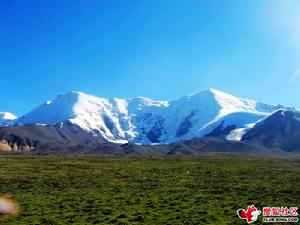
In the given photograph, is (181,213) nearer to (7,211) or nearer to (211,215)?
(211,215)

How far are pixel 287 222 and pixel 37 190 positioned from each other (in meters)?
26.0

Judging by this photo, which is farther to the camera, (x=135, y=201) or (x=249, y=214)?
(x=135, y=201)

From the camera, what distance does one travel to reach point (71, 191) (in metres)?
40.9

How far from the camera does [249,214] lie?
2719 cm

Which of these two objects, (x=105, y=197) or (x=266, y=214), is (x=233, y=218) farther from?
(x=105, y=197)

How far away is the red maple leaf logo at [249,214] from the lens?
1034 inches

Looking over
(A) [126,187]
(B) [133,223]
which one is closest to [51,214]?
(B) [133,223]

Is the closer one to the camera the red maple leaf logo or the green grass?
the red maple leaf logo

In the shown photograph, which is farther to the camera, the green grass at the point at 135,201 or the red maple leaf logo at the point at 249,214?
the green grass at the point at 135,201

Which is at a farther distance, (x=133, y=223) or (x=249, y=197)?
(x=249, y=197)

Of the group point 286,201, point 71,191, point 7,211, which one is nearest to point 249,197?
point 286,201

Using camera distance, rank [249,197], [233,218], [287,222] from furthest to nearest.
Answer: [249,197] < [233,218] < [287,222]

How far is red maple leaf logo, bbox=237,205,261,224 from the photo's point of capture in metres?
26.3

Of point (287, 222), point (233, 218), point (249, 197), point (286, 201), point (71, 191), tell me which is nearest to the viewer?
point (287, 222)
